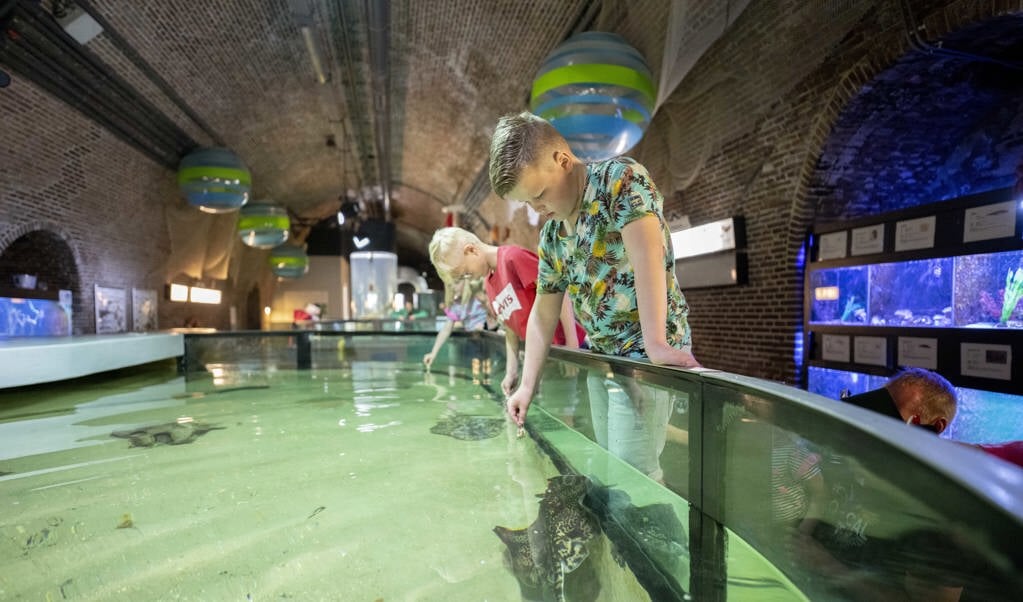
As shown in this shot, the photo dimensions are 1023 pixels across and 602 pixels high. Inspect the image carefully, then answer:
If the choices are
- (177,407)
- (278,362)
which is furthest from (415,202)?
(177,407)

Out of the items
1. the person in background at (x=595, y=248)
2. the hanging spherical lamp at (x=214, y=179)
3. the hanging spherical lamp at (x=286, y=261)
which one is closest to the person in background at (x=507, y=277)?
the person in background at (x=595, y=248)

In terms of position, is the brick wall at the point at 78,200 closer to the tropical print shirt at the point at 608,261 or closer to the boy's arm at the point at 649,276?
the tropical print shirt at the point at 608,261

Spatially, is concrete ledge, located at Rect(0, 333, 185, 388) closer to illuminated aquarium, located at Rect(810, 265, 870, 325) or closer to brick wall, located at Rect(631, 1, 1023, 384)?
brick wall, located at Rect(631, 1, 1023, 384)

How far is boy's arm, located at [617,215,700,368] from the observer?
1.22 metres

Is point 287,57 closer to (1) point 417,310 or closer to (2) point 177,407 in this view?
(2) point 177,407

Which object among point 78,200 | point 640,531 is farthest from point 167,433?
point 78,200

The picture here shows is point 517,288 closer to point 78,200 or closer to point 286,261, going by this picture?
point 78,200

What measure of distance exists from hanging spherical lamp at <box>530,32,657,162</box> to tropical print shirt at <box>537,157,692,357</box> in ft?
9.71

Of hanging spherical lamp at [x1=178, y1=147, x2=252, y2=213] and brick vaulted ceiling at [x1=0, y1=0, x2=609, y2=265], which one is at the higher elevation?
brick vaulted ceiling at [x1=0, y1=0, x2=609, y2=265]

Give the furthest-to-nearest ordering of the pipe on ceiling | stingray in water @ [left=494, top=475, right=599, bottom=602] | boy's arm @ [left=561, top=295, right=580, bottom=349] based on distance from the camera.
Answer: the pipe on ceiling → boy's arm @ [left=561, top=295, right=580, bottom=349] → stingray in water @ [left=494, top=475, right=599, bottom=602]

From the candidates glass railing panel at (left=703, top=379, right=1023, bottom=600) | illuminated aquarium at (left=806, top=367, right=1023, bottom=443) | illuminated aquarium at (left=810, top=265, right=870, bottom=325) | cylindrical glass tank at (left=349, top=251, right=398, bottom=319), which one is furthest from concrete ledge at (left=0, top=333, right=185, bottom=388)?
cylindrical glass tank at (left=349, top=251, right=398, bottom=319)

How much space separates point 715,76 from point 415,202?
13708 millimetres

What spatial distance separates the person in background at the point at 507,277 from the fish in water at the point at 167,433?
1.51 meters

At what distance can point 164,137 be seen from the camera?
9.24 metres
